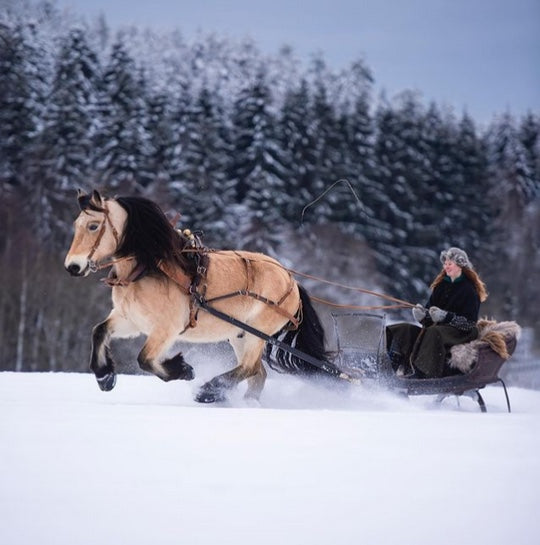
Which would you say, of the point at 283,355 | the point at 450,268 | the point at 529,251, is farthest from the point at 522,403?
the point at 529,251

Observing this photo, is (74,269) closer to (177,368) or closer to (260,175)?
(177,368)

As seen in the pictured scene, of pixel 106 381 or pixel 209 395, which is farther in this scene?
pixel 209 395

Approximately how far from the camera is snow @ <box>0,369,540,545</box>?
2605 mm

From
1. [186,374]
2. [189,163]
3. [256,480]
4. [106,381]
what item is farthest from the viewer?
[189,163]

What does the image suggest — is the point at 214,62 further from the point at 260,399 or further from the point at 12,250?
the point at 260,399

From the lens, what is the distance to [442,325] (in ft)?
22.7

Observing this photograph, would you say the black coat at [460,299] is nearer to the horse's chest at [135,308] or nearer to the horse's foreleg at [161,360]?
the horse's foreleg at [161,360]

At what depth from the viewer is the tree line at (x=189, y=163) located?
25.1m

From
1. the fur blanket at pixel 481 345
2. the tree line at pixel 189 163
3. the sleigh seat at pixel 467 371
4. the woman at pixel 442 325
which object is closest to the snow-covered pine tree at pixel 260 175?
the tree line at pixel 189 163

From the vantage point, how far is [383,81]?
38.5m

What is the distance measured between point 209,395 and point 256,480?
3.24m

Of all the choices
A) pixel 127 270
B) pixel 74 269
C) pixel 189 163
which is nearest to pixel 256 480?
pixel 74 269

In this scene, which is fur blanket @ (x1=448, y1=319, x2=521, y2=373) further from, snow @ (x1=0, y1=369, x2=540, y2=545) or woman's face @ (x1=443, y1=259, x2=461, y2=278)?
snow @ (x1=0, y1=369, x2=540, y2=545)

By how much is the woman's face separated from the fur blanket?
2.03ft
